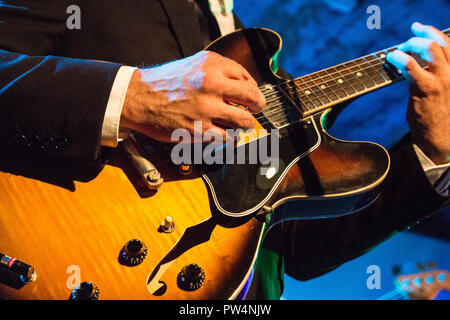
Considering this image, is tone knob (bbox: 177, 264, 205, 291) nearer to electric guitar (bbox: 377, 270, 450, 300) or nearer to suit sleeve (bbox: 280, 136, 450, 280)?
suit sleeve (bbox: 280, 136, 450, 280)

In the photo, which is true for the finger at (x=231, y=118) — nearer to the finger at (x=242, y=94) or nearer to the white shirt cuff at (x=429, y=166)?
the finger at (x=242, y=94)

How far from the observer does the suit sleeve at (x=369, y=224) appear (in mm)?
915

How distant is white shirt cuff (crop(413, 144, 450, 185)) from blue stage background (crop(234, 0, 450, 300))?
1.15m

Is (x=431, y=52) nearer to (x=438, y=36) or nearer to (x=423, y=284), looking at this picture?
(x=438, y=36)

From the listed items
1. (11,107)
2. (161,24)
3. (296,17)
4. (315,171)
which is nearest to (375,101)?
(296,17)

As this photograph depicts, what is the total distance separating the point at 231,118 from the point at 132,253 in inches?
15.3

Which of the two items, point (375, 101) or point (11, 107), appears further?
point (375, 101)

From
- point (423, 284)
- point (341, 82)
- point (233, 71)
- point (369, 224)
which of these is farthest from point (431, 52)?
point (423, 284)

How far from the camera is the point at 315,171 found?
2.77ft

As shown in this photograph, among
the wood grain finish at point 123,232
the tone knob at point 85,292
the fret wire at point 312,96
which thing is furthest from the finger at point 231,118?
the tone knob at point 85,292

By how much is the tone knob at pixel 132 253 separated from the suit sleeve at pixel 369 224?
580 millimetres

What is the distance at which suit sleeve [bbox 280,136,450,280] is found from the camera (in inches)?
36.0

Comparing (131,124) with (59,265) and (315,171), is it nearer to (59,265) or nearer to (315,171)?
(59,265)
